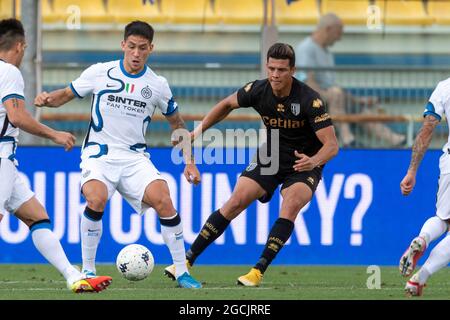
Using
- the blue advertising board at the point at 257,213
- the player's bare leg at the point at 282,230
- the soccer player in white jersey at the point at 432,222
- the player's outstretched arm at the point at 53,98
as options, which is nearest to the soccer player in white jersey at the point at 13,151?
the player's outstretched arm at the point at 53,98

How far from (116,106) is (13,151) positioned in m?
1.12

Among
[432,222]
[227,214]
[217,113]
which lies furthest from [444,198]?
[217,113]

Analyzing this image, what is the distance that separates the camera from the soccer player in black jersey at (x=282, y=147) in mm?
10703

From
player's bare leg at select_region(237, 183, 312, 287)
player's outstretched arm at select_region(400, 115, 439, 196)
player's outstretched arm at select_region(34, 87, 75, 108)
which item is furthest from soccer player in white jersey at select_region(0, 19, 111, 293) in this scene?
player's outstretched arm at select_region(400, 115, 439, 196)

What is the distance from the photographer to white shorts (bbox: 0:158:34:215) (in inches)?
373

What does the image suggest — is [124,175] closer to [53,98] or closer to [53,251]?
[53,98]

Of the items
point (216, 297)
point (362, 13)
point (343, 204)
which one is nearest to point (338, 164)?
point (343, 204)

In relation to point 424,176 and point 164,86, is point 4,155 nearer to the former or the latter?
point 164,86

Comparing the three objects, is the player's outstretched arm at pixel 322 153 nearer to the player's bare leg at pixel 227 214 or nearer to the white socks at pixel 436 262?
the player's bare leg at pixel 227 214

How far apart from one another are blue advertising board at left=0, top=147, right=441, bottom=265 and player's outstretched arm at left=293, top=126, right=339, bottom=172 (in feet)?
11.3

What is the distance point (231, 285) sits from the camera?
10.7 m

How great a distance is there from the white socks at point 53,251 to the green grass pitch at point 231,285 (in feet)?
0.59

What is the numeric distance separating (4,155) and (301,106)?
2.77 m

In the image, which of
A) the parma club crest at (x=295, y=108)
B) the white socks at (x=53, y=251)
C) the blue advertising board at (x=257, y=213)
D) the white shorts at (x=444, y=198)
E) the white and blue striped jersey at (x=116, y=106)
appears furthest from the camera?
the blue advertising board at (x=257, y=213)
